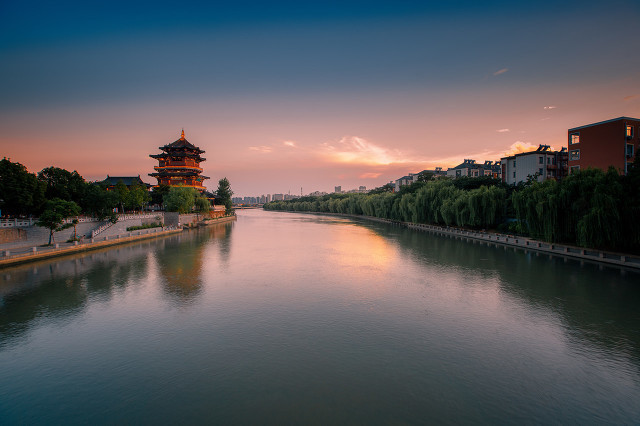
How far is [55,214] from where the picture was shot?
21797 millimetres

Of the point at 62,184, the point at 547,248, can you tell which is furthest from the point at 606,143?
the point at 62,184

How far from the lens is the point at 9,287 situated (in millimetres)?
14359

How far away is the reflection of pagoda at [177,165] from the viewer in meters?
55.1

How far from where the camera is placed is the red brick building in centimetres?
2850

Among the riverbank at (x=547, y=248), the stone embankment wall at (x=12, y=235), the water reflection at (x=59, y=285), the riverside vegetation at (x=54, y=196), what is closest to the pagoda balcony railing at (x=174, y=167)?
the riverside vegetation at (x=54, y=196)

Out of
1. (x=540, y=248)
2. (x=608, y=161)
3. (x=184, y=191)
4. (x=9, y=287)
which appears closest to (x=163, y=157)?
(x=184, y=191)

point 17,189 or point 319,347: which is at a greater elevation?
point 17,189

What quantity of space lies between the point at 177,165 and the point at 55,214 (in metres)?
35.8

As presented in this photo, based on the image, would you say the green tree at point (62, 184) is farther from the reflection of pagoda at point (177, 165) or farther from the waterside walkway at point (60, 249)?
the reflection of pagoda at point (177, 165)

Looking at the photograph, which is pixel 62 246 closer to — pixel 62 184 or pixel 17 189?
pixel 17 189

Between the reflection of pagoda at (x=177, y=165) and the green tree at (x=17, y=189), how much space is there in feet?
102

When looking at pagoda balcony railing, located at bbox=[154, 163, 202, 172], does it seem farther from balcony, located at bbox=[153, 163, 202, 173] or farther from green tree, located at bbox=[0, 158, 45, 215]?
green tree, located at bbox=[0, 158, 45, 215]

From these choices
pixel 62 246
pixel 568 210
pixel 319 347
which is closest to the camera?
pixel 319 347

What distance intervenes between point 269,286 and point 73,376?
868 cm
